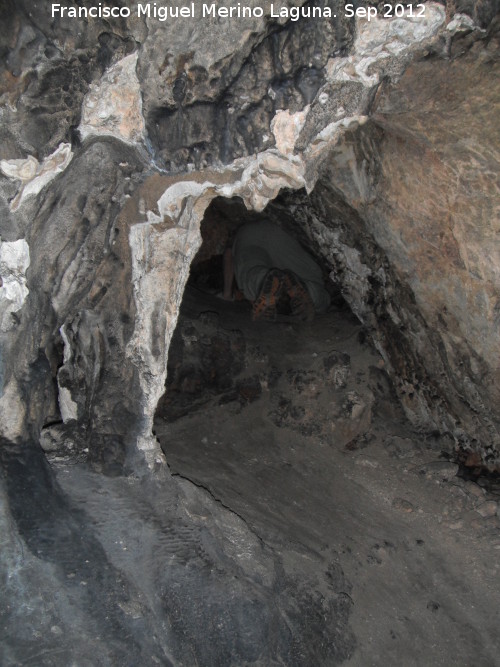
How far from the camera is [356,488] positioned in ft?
8.53

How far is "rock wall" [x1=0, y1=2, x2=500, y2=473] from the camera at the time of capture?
1.16 meters

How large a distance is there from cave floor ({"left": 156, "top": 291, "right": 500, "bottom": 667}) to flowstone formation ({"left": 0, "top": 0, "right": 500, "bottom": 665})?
282 millimetres

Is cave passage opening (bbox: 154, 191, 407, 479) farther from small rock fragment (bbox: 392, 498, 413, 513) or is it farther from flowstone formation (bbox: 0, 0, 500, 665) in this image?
flowstone formation (bbox: 0, 0, 500, 665)

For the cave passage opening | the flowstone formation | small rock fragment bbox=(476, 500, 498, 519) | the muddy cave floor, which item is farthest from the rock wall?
the cave passage opening

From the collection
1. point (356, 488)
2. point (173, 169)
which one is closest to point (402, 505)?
point (356, 488)

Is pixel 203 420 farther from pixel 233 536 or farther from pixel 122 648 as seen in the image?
pixel 122 648

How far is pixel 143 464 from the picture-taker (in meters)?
1.69

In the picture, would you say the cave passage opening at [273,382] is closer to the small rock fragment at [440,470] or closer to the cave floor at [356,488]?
the cave floor at [356,488]

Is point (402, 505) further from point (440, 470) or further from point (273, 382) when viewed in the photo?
point (273, 382)

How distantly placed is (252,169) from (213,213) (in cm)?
328

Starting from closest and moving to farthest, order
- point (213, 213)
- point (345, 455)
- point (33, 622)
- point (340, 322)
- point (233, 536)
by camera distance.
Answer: point (33, 622), point (233, 536), point (345, 455), point (340, 322), point (213, 213)

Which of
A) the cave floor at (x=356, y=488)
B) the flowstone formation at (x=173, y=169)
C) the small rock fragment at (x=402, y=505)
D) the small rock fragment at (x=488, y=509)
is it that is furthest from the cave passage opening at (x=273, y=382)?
the flowstone formation at (x=173, y=169)

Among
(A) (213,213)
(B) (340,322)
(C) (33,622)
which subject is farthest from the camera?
(A) (213,213)

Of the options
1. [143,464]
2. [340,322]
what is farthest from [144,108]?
[340,322]
